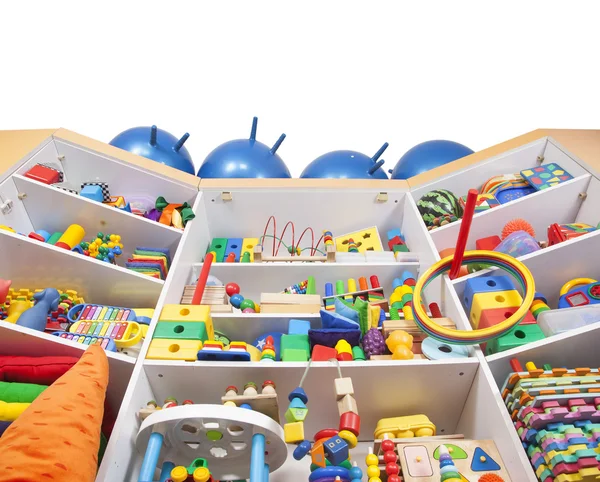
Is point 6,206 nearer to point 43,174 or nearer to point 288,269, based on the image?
point 43,174

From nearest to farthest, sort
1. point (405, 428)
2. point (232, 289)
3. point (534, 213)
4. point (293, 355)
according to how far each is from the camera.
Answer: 1. point (405, 428)
2. point (293, 355)
3. point (232, 289)
4. point (534, 213)

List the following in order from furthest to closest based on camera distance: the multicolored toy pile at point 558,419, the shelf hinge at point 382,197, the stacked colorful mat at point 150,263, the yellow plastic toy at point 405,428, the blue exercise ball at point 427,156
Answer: the blue exercise ball at point 427,156, the shelf hinge at point 382,197, the stacked colorful mat at point 150,263, the yellow plastic toy at point 405,428, the multicolored toy pile at point 558,419

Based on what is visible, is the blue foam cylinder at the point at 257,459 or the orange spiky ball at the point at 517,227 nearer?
the blue foam cylinder at the point at 257,459

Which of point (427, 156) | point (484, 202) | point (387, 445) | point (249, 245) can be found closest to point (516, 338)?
point (387, 445)

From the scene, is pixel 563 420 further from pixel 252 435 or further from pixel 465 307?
pixel 252 435

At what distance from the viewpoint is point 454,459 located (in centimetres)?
113

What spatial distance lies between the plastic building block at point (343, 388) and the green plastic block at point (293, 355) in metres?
0.22

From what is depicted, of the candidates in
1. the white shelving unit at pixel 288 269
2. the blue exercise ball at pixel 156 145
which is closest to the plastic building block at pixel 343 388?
the white shelving unit at pixel 288 269

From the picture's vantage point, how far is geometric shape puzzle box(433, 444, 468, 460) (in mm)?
1126

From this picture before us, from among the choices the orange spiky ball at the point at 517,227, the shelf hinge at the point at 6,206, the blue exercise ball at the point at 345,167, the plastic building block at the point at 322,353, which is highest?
the blue exercise ball at the point at 345,167

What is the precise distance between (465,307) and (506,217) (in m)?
0.47

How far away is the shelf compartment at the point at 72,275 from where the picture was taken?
1.57m

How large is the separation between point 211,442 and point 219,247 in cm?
106

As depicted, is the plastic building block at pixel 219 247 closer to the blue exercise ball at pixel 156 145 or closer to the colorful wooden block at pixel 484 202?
Result: the blue exercise ball at pixel 156 145
